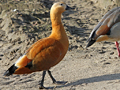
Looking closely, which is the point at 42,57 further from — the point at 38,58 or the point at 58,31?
the point at 58,31

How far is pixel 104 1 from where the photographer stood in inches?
400

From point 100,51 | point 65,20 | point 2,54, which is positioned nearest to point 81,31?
point 65,20

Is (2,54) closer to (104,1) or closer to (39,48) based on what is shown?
(39,48)

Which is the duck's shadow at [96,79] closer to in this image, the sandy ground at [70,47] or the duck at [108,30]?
the sandy ground at [70,47]

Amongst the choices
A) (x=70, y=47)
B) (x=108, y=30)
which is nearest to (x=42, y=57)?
(x=70, y=47)

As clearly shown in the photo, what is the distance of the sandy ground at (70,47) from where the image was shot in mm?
4738

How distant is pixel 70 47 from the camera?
6.60 meters

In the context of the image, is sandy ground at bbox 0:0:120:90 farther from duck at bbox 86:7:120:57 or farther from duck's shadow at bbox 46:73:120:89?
duck at bbox 86:7:120:57

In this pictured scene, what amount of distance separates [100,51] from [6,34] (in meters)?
3.42

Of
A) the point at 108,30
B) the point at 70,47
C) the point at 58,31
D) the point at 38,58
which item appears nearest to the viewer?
the point at 38,58

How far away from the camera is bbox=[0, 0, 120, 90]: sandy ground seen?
4.74 meters

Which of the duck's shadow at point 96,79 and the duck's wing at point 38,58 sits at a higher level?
the duck's wing at point 38,58

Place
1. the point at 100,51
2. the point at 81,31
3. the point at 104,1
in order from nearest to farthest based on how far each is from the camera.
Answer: the point at 100,51
the point at 81,31
the point at 104,1

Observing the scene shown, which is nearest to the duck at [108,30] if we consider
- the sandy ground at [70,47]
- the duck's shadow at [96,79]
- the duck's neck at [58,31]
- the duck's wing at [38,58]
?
the sandy ground at [70,47]
